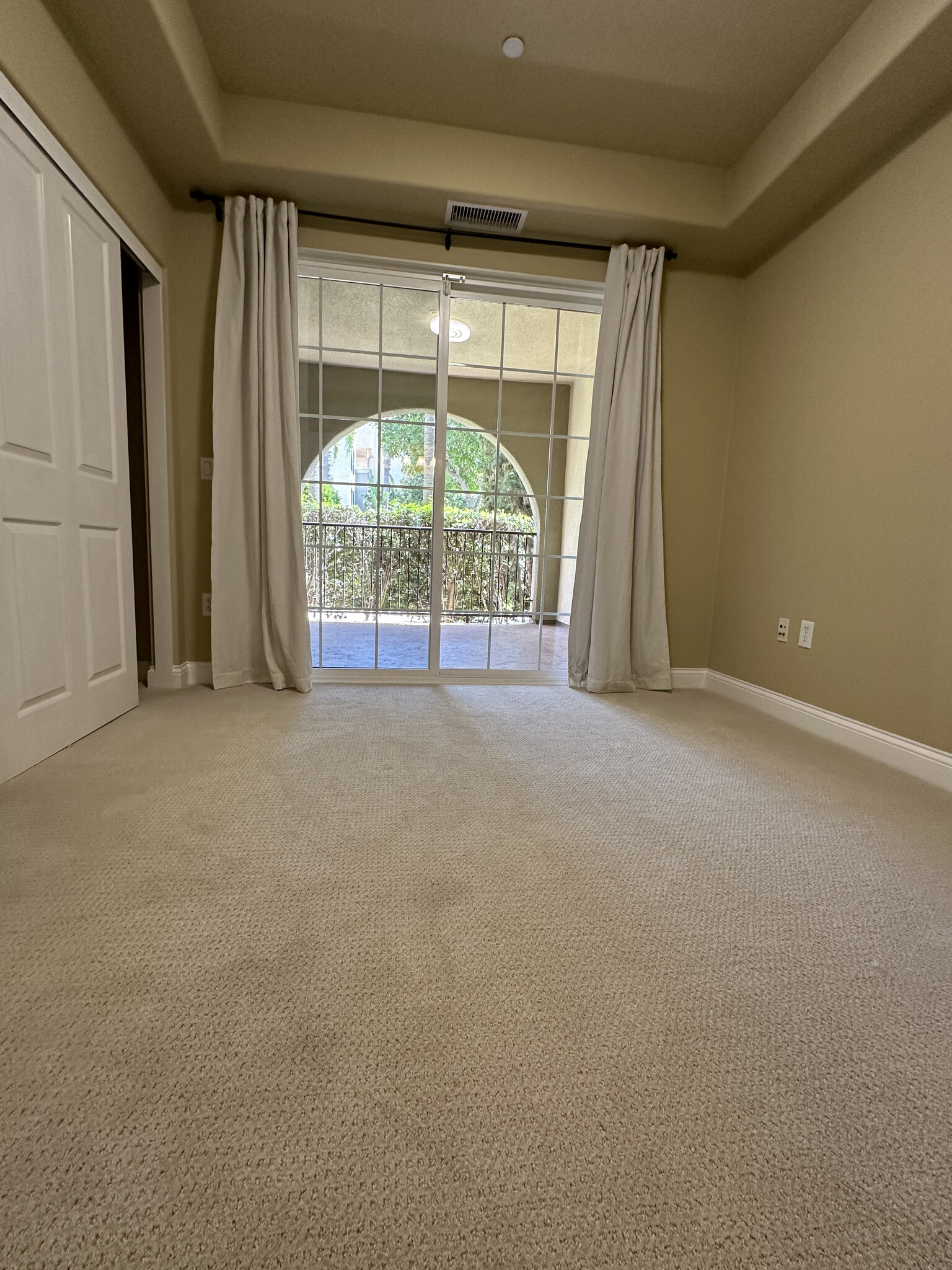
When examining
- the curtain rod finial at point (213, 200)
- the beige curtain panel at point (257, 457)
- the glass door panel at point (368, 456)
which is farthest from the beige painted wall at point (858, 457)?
the curtain rod finial at point (213, 200)

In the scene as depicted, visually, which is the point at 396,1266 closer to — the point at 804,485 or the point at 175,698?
the point at 175,698

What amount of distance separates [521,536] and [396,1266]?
10.5 ft

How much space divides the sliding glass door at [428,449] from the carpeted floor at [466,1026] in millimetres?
1669

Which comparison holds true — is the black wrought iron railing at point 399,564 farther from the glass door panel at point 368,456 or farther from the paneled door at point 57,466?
the paneled door at point 57,466

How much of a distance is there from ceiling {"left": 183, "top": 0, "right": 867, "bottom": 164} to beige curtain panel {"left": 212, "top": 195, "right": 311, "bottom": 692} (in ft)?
1.77

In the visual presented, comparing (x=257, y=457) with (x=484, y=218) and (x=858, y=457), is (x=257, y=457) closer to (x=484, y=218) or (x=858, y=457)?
(x=484, y=218)

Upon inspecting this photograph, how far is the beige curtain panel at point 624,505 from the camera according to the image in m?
2.82

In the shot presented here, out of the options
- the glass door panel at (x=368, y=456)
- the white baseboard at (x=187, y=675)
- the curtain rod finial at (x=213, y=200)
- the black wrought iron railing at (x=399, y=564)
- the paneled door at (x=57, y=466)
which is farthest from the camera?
the black wrought iron railing at (x=399, y=564)

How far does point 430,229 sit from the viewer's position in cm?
274

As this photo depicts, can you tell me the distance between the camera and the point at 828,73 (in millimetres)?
2016

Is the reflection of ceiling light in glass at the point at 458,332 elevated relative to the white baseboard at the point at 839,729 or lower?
elevated

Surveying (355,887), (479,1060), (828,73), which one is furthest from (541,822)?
(828,73)

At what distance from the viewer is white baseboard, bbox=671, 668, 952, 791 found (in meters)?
1.95

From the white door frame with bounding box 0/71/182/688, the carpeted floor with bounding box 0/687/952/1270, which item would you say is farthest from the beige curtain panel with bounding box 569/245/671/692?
the white door frame with bounding box 0/71/182/688
